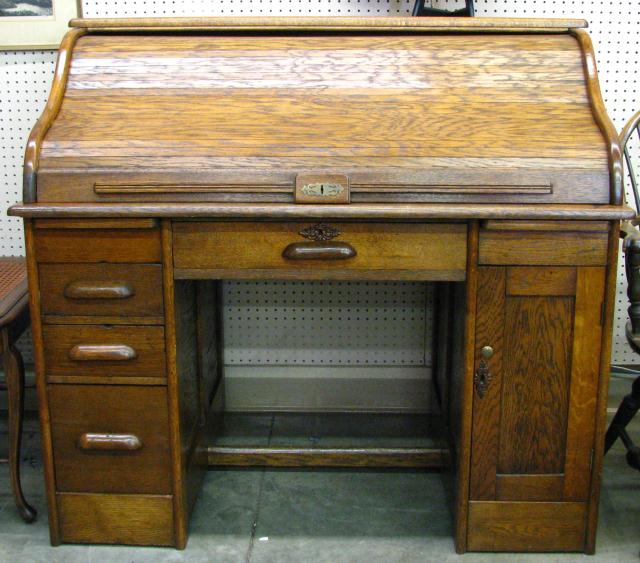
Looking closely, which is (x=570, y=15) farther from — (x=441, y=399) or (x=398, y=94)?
(x=441, y=399)

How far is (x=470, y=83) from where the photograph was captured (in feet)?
7.06

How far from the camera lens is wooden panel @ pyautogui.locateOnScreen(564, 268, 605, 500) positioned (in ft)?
6.58

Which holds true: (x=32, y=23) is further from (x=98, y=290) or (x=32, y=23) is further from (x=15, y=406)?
(x=15, y=406)

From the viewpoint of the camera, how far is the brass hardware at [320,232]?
78.1 inches

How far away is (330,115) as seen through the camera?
2105mm

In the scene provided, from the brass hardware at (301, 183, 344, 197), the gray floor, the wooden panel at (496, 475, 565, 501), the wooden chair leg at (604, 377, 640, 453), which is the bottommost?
the gray floor

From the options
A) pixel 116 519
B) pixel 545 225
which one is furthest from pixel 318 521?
pixel 545 225

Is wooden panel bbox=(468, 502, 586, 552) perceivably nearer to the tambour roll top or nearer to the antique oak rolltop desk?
the antique oak rolltop desk

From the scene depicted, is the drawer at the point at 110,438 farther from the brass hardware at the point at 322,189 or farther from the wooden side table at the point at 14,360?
the brass hardware at the point at 322,189

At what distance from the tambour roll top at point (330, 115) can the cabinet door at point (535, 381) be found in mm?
242

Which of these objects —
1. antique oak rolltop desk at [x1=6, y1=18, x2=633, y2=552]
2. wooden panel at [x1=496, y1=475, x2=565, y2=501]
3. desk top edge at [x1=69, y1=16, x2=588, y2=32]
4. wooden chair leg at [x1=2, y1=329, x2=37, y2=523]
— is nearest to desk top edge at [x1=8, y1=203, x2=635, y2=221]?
antique oak rolltop desk at [x1=6, y1=18, x2=633, y2=552]

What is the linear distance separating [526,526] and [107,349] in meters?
1.34

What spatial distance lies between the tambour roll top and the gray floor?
3.51 feet

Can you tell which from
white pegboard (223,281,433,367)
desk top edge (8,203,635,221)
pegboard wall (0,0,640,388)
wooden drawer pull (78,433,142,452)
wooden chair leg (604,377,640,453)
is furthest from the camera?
white pegboard (223,281,433,367)
